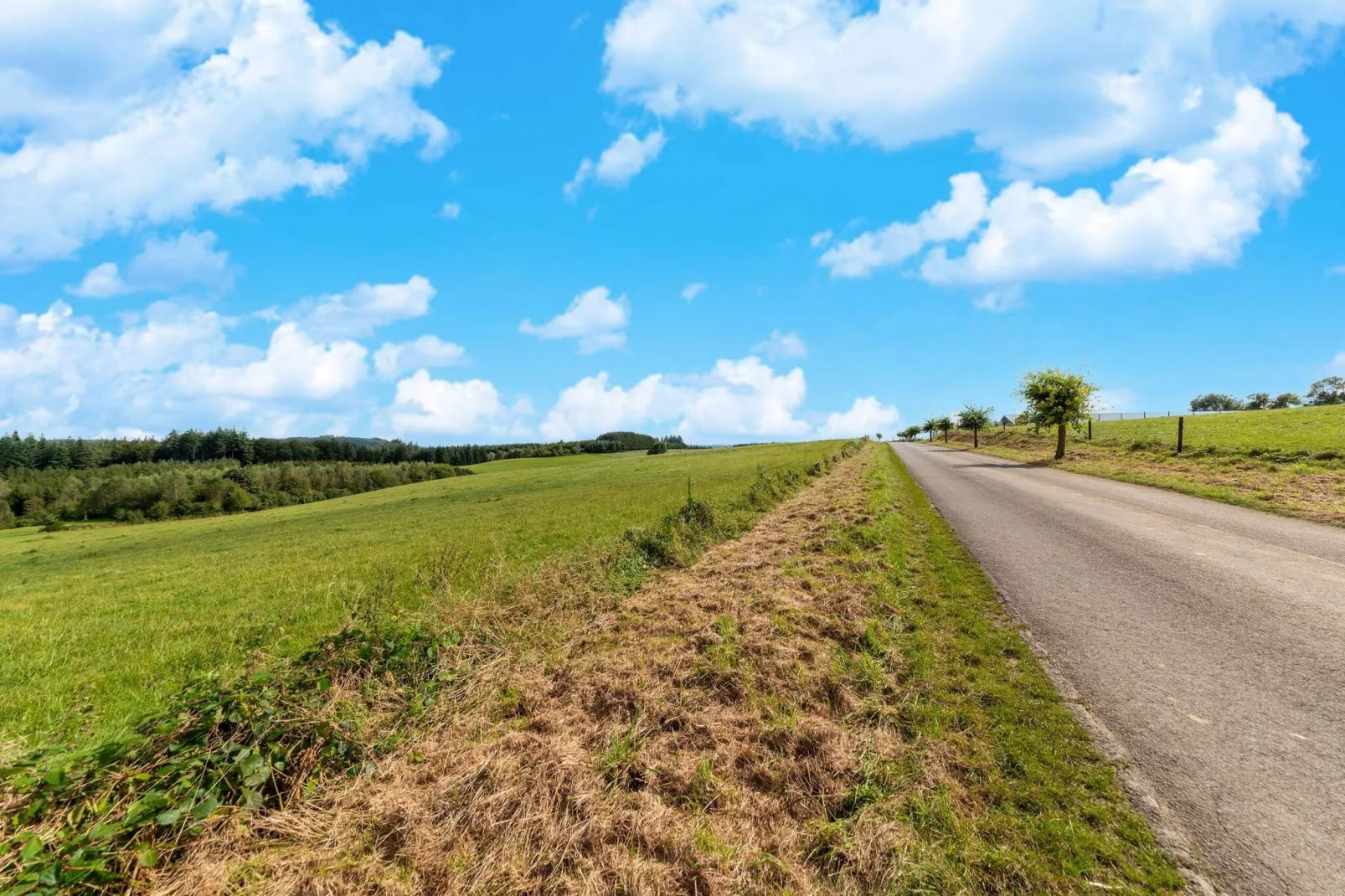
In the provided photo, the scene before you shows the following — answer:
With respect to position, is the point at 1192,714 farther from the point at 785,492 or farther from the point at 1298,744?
the point at 785,492

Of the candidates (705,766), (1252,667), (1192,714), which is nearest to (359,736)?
(705,766)

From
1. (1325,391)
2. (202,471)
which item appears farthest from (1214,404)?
(202,471)

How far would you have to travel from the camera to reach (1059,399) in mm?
36500

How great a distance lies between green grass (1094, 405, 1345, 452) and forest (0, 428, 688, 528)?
3861 inches

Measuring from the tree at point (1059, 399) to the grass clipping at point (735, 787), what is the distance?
37.3 metres

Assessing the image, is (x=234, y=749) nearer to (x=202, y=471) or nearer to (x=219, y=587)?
(x=219, y=587)

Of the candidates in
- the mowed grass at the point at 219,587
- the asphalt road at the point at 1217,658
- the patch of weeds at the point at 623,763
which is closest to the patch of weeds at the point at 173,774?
the mowed grass at the point at 219,587

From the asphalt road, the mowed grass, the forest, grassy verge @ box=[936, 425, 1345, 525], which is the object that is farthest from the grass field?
the forest

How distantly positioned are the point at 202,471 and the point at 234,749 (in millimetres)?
113222

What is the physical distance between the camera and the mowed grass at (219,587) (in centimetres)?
736

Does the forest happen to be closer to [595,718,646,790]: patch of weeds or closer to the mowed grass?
the mowed grass

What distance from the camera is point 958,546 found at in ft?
37.2

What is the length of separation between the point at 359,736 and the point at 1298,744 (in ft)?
27.2

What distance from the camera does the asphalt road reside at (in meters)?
3.46
